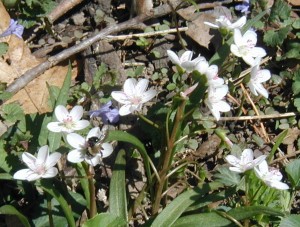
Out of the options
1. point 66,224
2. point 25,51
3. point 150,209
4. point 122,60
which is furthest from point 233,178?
point 25,51

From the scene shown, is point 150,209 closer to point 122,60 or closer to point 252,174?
point 252,174

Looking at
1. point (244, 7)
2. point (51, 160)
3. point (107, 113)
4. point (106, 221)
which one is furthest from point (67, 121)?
point (244, 7)

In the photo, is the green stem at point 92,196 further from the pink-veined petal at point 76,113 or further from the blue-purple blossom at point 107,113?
the blue-purple blossom at point 107,113

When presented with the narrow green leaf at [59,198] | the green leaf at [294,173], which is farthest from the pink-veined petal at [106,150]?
the green leaf at [294,173]

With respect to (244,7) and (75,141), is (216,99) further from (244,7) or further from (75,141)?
(244,7)

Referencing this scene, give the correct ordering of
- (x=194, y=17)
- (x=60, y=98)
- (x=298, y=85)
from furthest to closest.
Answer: (x=194, y=17) → (x=298, y=85) → (x=60, y=98)

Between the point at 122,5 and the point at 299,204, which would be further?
the point at 122,5

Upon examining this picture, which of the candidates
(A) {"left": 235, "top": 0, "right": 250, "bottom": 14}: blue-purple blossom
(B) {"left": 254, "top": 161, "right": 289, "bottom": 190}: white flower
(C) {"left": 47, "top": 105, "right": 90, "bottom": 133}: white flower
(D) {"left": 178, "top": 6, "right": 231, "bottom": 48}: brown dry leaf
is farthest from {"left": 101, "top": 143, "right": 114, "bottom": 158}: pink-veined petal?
(A) {"left": 235, "top": 0, "right": 250, "bottom": 14}: blue-purple blossom

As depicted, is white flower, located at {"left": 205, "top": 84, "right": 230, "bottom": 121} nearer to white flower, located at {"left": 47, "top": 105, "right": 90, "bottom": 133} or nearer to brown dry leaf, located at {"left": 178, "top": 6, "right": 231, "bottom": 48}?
white flower, located at {"left": 47, "top": 105, "right": 90, "bottom": 133}
